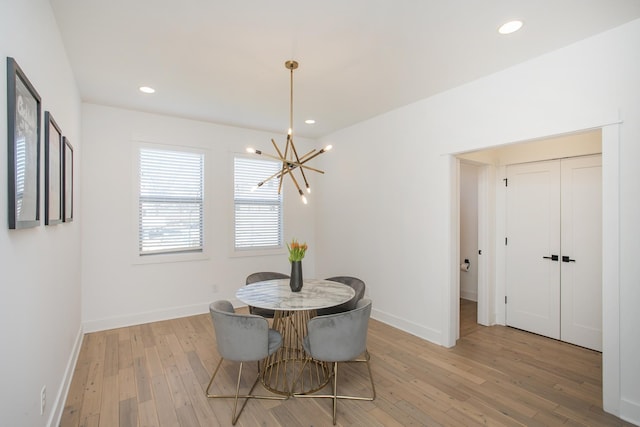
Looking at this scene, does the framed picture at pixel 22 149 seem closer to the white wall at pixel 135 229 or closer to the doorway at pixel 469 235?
the white wall at pixel 135 229

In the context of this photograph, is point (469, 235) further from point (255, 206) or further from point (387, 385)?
point (255, 206)

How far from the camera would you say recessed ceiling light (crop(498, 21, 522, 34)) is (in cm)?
219

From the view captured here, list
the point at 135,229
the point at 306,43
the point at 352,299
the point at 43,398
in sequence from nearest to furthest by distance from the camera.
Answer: the point at 43,398, the point at 306,43, the point at 352,299, the point at 135,229

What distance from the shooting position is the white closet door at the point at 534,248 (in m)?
3.69

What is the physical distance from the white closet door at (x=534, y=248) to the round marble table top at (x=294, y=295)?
256cm

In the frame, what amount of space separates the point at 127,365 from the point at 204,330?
1.01 m

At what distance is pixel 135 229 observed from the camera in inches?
162

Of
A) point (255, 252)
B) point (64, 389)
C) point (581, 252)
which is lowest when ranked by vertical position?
point (64, 389)

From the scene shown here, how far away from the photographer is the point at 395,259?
411cm

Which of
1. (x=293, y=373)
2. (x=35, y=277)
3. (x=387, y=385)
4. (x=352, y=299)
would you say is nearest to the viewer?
(x=35, y=277)

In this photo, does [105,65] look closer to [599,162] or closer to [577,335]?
[599,162]

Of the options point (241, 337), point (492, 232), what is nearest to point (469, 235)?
point (492, 232)

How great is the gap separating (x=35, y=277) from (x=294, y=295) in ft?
5.70

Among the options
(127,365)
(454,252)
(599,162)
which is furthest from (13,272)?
(599,162)
